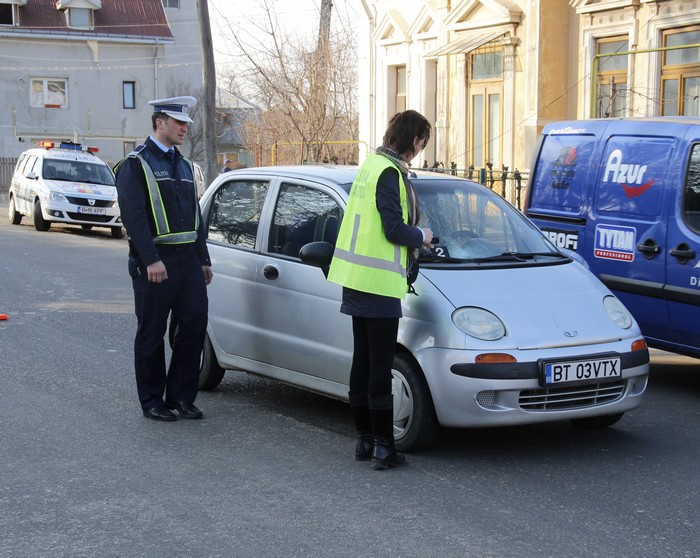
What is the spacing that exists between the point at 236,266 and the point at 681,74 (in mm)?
13168

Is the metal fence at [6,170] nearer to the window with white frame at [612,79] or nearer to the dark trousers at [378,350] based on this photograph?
the window with white frame at [612,79]

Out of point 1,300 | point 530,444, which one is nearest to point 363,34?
point 1,300

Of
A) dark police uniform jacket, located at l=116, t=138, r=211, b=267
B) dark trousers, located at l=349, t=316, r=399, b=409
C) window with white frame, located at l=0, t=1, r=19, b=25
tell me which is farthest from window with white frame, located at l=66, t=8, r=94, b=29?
dark trousers, located at l=349, t=316, r=399, b=409

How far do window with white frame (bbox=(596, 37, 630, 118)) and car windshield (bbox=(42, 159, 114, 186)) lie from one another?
10405mm

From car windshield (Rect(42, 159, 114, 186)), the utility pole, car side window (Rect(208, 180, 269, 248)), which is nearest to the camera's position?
car side window (Rect(208, 180, 269, 248))

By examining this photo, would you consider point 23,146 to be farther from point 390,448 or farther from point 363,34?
point 390,448

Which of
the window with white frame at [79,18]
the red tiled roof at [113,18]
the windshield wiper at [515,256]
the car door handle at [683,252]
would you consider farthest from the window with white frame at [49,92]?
the windshield wiper at [515,256]

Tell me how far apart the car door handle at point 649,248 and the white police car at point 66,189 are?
16325 millimetres

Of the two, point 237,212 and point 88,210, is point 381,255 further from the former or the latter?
point 88,210

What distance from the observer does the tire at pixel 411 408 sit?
19.5 feet

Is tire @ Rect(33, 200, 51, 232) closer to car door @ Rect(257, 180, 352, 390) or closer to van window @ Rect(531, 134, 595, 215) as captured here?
van window @ Rect(531, 134, 595, 215)

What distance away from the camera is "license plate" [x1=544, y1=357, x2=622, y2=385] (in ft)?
19.1

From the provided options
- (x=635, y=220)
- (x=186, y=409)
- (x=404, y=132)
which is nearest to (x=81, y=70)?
(x=635, y=220)

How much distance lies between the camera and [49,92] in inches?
2071
